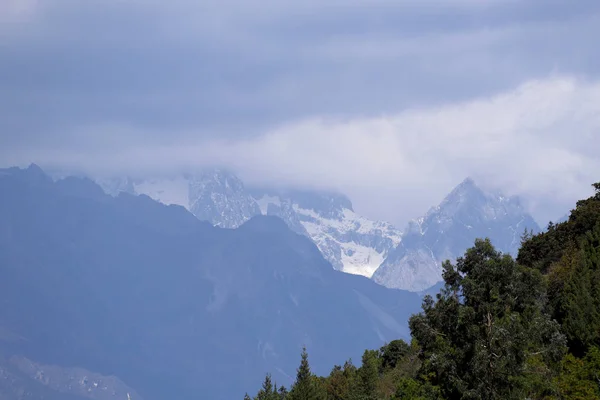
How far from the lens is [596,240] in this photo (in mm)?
78000

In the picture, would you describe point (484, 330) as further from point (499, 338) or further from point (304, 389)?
point (304, 389)

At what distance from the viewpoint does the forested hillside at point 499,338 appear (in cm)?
4550

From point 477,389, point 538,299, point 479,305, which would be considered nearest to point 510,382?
point 477,389

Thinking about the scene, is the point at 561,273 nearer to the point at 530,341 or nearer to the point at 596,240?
the point at 596,240

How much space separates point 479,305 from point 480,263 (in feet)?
10.9

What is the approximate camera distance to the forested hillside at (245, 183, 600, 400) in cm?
4550

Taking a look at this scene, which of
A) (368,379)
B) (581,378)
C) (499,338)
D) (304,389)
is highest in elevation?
(304,389)

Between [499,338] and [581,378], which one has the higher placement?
[581,378]

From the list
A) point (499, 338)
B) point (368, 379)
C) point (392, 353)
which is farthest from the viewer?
point (392, 353)

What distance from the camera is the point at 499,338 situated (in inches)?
1785

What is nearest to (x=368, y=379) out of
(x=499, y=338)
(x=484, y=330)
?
(x=484, y=330)

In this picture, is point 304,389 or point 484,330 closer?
point 484,330

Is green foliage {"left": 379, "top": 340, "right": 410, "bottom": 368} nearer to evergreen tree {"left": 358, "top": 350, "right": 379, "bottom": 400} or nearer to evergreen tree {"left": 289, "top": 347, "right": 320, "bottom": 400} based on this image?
evergreen tree {"left": 289, "top": 347, "right": 320, "bottom": 400}

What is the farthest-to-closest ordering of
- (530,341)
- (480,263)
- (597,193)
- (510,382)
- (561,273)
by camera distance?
(597,193), (561,273), (480,263), (530,341), (510,382)
